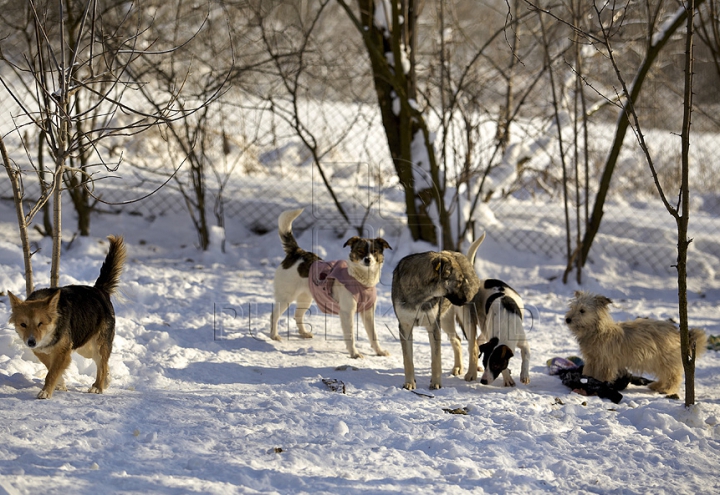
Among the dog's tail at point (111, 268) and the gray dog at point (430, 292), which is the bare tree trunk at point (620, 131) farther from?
the dog's tail at point (111, 268)

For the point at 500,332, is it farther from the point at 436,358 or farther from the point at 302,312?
the point at 302,312

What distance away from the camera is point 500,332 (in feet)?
16.3

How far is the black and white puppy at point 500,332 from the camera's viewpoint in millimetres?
Answer: 4840

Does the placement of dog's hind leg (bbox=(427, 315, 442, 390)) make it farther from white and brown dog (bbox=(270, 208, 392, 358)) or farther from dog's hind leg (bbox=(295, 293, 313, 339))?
dog's hind leg (bbox=(295, 293, 313, 339))

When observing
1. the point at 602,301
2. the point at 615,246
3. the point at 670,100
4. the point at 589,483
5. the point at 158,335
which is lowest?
the point at 589,483

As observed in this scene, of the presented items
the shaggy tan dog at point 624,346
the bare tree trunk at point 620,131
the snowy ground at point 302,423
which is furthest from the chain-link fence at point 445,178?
the shaggy tan dog at point 624,346

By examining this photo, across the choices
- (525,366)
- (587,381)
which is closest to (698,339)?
(587,381)

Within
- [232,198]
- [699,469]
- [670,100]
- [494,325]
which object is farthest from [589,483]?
[670,100]

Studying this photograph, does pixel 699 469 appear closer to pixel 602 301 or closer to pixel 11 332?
pixel 602 301

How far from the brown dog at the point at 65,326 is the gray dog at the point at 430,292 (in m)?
1.95

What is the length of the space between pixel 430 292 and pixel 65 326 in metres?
2.34

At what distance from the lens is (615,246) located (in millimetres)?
9219

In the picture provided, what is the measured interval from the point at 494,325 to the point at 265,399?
5.81 ft

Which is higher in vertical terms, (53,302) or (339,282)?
(339,282)
